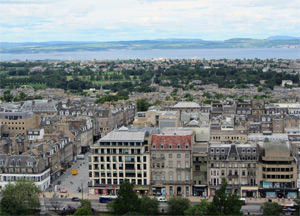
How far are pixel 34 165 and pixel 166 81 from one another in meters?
127

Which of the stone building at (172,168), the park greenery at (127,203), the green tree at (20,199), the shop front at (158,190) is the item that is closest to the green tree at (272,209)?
the stone building at (172,168)

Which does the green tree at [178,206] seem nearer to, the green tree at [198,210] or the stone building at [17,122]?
the green tree at [198,210]

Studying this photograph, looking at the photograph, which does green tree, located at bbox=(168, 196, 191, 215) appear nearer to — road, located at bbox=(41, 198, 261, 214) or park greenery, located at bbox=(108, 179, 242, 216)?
park greenery, located at bbox=(108, 179, 242, 216)

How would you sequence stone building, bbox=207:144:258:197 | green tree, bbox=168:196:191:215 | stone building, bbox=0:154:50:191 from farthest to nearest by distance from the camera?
1. stone building, bbox=0:154:50:191
2. stone building, bbox=207:144:258:197
3. green tree, bbox=168:196:191:215

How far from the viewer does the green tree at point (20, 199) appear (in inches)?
1859

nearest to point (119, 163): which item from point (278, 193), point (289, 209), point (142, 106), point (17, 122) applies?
point (278, 193)

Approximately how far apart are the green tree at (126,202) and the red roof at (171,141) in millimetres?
9184

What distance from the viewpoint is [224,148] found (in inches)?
2122

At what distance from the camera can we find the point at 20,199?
159 ft

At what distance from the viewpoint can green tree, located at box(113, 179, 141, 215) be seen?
4538cm

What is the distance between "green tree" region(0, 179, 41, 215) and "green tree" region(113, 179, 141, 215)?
7.96m

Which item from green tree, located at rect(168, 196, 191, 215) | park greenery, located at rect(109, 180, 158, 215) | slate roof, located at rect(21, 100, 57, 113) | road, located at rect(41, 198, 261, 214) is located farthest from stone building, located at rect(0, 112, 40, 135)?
green tree, located at rect(168, 196, 191, 215)

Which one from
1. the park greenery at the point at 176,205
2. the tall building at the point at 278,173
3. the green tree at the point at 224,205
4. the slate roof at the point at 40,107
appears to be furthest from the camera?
the slate roof at the point at 40,107

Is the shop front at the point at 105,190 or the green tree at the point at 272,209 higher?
the green tree at the point at 272,209
